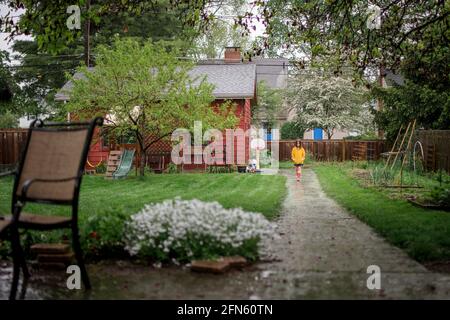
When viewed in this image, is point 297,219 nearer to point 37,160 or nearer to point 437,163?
point 37,160

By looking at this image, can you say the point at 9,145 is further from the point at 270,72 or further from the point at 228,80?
the point at 270,72

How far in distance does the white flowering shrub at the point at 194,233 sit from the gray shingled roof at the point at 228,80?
1622 cm

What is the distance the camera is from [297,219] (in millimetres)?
8266

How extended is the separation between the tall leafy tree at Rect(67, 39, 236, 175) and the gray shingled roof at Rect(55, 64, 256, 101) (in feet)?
15.6

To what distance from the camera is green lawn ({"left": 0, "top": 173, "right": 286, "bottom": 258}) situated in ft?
17.0

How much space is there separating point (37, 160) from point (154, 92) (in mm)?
11637

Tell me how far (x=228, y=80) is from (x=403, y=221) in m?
16.1

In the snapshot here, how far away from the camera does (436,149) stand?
1808 centimetres

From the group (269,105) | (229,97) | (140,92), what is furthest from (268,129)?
(140,92)

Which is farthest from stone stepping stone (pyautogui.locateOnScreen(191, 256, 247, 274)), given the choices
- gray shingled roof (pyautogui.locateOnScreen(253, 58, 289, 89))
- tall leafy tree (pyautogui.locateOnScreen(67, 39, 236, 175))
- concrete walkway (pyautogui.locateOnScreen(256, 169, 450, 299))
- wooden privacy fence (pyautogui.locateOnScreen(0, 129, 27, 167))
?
gray shingled roof (pyautogui.locateOnScreen(253, 58, 289, 89))

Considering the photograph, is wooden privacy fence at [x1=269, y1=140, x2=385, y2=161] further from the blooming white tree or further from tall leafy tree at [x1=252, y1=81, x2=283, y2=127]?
tall leafy tree at [x1=252, y1=81, x2=283, y2=127]

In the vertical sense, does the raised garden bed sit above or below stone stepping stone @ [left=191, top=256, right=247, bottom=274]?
below
